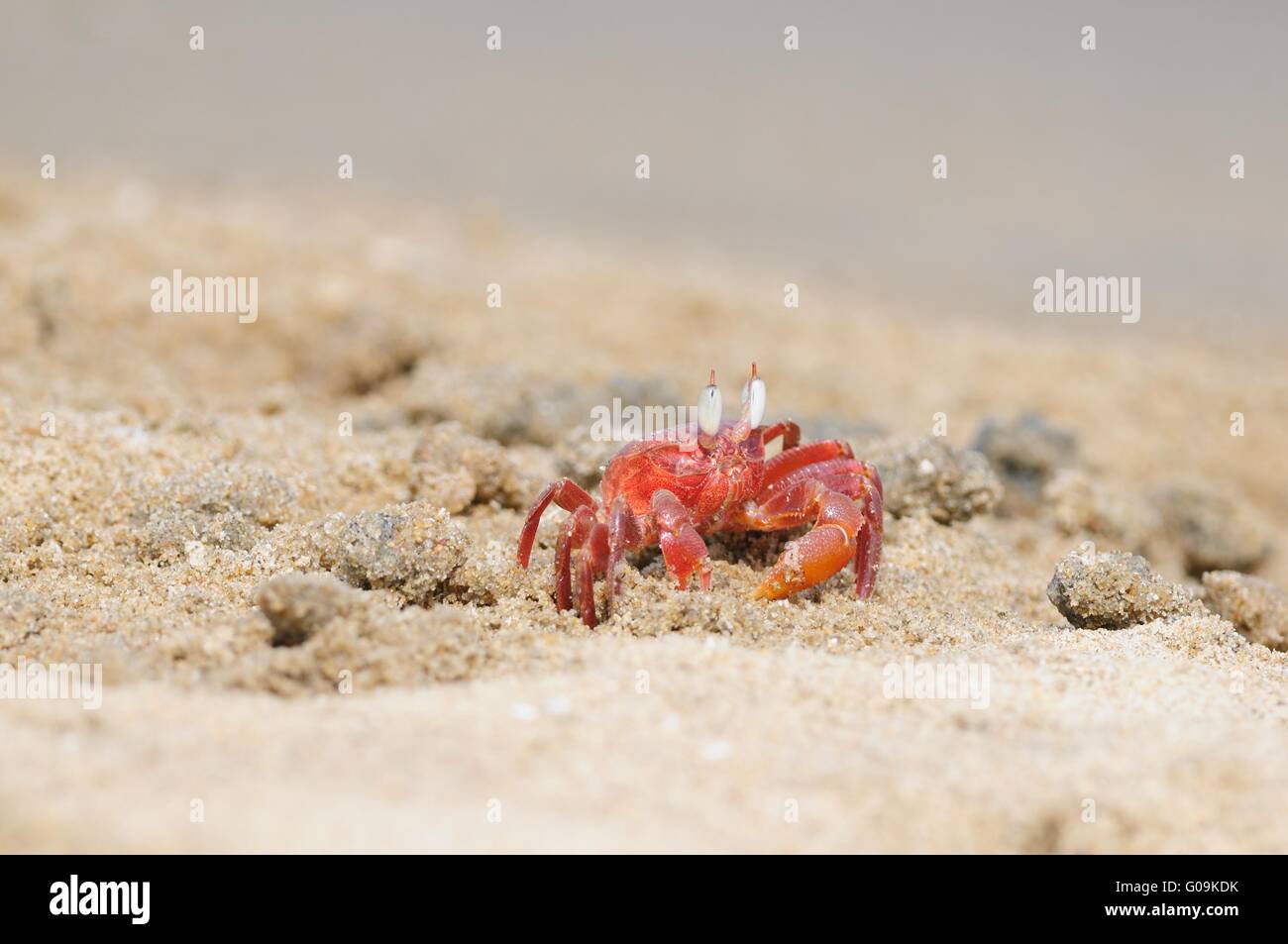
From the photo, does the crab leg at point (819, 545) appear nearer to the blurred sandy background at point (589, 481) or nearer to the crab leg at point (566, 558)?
the blurred sandy background at point (589, 481)

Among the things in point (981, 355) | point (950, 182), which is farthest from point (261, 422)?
point (950, 182)

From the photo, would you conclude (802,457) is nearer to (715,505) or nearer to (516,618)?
(715,505)

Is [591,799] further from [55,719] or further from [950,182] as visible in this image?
[950,182]

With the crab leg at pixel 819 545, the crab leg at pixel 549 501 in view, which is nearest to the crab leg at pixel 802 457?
the crab leg at pixel 819 545

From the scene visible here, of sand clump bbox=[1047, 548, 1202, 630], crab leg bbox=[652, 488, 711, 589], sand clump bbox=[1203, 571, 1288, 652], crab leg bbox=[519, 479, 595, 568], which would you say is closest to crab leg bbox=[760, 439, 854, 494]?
crab leg bbox=[652, 488, 711, 589]

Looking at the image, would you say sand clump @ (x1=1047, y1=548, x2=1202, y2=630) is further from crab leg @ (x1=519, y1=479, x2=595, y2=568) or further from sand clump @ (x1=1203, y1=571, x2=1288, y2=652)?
crab leg @ (x1=519, y1=479, x2=595, y2=568)

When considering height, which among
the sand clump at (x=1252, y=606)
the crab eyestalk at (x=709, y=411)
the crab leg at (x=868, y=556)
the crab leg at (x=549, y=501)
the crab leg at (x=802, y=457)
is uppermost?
the crab eyestalk at (x=709, y=411)
